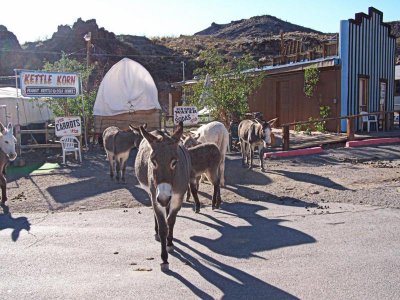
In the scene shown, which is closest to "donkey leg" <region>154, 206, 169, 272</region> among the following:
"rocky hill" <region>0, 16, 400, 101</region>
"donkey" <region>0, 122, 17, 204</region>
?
"donkey" <region>0, 122, 17, 204</region>

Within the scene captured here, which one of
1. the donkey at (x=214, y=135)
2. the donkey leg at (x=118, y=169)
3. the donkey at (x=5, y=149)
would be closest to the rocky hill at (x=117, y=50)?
the donkey leg at (x=118, y=169)

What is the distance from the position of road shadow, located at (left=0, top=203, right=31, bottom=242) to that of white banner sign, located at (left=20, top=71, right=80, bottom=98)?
781 cm

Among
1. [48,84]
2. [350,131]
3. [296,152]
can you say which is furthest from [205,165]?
[350,131]

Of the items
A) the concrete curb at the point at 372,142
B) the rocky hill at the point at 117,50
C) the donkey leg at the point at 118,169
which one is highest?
the rocky hill at the point at 117,50

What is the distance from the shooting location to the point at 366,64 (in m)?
22.7

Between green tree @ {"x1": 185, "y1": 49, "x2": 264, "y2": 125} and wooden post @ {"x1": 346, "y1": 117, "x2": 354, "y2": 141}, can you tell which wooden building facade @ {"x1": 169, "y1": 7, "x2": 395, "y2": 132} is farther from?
green tree @ {"x1": 185, "y1": 49, "x2": 264, "y2": 125}

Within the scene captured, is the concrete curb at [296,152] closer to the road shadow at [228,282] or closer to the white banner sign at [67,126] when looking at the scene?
the white banner sign at [67,126]

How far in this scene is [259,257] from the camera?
5.89 m

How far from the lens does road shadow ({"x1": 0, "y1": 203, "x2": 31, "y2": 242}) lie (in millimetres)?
7369

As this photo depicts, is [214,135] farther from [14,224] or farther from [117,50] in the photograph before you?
[117,50]

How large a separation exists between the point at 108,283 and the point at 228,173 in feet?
25.5

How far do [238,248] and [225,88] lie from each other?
12734 millimetres

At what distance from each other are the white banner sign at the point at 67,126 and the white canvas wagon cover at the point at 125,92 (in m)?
3.21

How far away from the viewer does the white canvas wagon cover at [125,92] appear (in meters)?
19.0
